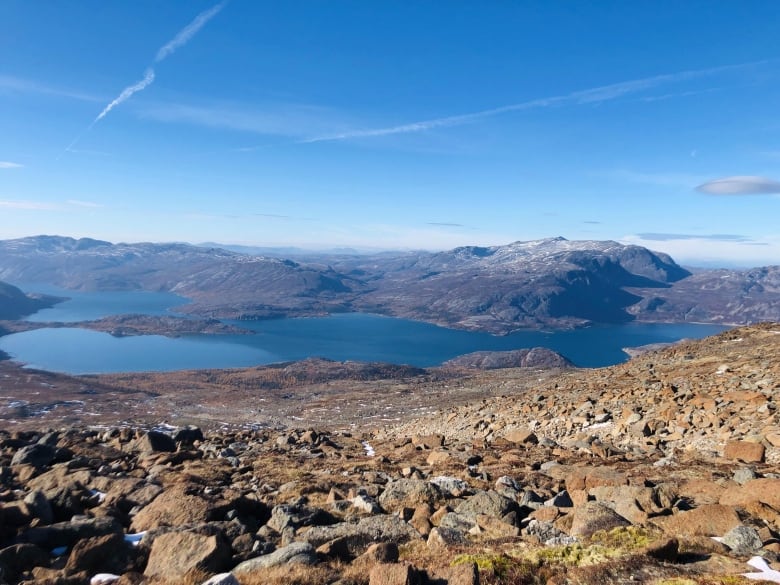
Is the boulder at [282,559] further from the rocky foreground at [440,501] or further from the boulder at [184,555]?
the boulder at [184,555]

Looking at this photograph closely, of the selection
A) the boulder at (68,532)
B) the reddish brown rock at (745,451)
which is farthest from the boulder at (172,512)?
the reddish brown rock at (745,451)

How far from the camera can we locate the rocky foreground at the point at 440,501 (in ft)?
28.2

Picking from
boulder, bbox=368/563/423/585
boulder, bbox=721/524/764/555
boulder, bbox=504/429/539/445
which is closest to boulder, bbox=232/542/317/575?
boulder, bbox=368/563/423/585

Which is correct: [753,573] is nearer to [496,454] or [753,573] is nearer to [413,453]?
[496,454]

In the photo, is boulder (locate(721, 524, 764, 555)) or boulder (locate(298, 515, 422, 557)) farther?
boulder (locate(298, 515, 422, 557))

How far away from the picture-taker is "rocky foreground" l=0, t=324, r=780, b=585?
28.2 feet

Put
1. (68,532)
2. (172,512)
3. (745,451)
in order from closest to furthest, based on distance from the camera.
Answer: (68,532), (172,512), (745,451)

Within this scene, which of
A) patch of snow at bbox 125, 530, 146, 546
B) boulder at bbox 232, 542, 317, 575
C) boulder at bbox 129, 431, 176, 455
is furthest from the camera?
boulder at bbox 129, 431, 176, 455

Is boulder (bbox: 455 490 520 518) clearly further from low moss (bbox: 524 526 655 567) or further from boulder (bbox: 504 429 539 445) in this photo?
boulder (bbox: 504 429 539 445)

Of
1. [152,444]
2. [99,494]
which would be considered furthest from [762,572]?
[152,444]

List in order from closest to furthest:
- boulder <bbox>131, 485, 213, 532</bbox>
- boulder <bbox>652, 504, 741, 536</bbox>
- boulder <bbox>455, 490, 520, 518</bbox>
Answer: boulder <bbox>652, 504, 741, 536</bbox> < boulder <bbox>131, 485, 213, 532</bbox> < boulder <bbox>455, 490, 520, 518</bbox>

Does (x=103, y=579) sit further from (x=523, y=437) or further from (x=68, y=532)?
(x=523, y=437)

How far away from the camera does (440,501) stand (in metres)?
14.1

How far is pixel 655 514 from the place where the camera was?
10898mm
